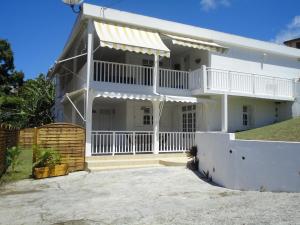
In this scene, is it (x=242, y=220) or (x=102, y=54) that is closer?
(x=242, y=220)

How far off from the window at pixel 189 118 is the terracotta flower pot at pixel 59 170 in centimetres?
975

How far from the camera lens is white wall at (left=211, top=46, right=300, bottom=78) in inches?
866

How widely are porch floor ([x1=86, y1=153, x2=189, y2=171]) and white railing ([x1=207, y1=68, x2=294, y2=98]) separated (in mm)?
5100

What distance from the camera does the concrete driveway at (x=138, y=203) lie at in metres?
7.55

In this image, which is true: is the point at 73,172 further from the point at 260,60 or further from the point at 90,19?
the point at 260,60

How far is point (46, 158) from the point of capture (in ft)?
46.9

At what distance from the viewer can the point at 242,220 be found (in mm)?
7242

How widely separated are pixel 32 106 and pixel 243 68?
811 inches

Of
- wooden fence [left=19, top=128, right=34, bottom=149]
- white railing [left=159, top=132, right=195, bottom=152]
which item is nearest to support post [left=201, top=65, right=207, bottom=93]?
white railing [left=159, top=132, right=195, bottom=152]

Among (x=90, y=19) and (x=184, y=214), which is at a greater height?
(x=90, y=19)

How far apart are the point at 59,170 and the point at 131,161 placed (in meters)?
3.78

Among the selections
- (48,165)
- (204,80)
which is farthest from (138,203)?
(204,80)

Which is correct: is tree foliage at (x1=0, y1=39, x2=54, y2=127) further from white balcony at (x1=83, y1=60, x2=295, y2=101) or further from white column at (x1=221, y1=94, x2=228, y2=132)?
white column at (x1=221, y1=94, x2=228, y2=132)

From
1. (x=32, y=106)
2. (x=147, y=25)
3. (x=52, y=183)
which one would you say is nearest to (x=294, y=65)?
(x=147, y=25)
